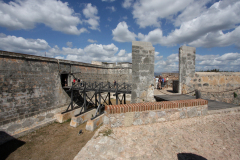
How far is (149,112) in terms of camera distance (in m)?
A: 3.20

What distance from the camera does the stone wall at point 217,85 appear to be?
694 cm

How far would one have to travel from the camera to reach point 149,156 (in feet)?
6.88

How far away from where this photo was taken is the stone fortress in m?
4.96

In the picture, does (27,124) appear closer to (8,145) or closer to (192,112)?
(8,145)

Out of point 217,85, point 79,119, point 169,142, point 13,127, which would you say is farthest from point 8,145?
point 217,85

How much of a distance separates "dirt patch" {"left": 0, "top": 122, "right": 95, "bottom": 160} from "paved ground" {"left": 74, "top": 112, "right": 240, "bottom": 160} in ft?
14.0

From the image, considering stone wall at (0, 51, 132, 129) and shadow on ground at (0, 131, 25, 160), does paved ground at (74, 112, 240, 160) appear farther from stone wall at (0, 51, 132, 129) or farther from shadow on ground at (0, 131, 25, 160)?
stone wall at (0, 51, 132, 129)

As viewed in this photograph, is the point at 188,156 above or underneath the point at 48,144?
above

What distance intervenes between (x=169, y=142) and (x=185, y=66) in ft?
17.6

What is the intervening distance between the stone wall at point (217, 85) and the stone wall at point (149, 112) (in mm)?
3639

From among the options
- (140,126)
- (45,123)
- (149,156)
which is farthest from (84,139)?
(149,156)

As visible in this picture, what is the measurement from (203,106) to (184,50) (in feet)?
12.5

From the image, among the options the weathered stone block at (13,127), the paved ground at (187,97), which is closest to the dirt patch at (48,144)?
the weathered stone block at (13,127)

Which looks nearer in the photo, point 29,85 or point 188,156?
point 188,156
